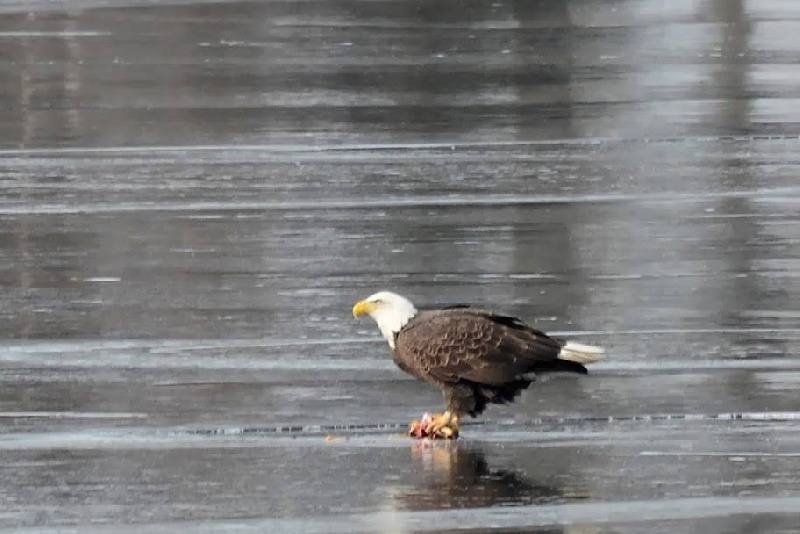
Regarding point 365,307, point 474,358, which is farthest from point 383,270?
point 474,358

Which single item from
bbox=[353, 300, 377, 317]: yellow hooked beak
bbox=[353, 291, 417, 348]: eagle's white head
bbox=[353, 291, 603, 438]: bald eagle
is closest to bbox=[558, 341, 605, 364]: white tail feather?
bbox=[353, 291, 603, 438]: bald eagle

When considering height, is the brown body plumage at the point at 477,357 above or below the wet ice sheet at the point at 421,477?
above

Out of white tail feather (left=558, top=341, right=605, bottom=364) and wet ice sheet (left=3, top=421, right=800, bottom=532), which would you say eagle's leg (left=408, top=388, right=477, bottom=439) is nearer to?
wet ice sheet (left=3, top=421, right=800, bottom=532)

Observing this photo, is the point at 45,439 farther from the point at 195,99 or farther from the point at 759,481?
the point at 195,99

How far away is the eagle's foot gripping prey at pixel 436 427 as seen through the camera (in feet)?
23.7

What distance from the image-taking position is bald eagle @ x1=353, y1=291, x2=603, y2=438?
289 inches

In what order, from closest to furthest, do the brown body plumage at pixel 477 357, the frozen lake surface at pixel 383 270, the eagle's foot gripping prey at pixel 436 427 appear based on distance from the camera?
1. the frozen lake surface at pixel 383 270
2. the eagle's foot gripping prey at pixel 436 427
3. the brown body plumage at pixel 477 357

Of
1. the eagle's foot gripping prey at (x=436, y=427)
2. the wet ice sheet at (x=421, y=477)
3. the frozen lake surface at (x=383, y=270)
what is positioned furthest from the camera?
the eagle's foot gripping prey at (x=436, y=427)

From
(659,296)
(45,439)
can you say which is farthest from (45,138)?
(45,439)

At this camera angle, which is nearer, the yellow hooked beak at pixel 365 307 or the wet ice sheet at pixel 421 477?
the wet ice sheet at pixel 421 477

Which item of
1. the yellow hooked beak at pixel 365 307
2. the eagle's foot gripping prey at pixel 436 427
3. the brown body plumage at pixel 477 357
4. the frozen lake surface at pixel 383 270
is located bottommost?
the frozen lake surface at pixel 383 270

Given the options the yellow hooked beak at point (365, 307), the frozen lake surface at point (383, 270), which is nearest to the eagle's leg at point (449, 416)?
the frozen lake surface at point (383, 270)

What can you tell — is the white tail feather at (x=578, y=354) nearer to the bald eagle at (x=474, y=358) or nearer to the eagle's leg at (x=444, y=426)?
the bald eagle at (x=474, y=358)

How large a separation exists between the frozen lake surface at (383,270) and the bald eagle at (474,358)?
0.13 metres
